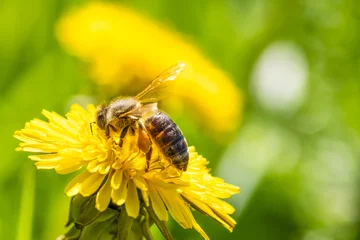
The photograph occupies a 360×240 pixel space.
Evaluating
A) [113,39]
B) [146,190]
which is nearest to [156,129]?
[146,190]

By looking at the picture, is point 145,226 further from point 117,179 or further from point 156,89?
point 156,89

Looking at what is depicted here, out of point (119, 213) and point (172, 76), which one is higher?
point (172, 76)

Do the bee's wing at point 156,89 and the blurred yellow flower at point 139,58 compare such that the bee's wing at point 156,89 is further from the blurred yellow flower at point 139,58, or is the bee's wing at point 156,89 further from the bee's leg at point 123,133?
the blurred yellow flower at point 139,58

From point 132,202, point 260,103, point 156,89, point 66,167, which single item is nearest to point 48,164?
point 66,167

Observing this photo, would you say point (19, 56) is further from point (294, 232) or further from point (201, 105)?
point (294, 232)

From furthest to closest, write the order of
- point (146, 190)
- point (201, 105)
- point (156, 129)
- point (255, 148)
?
point (255, 148)
point (201, 105)
point (156, 129)
point (146, 190)

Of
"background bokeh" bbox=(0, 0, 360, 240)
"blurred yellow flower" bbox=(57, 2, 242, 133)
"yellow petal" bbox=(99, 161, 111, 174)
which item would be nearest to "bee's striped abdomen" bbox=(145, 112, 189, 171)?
"yellow petal" bbox=(99, 161, 111, 174)
